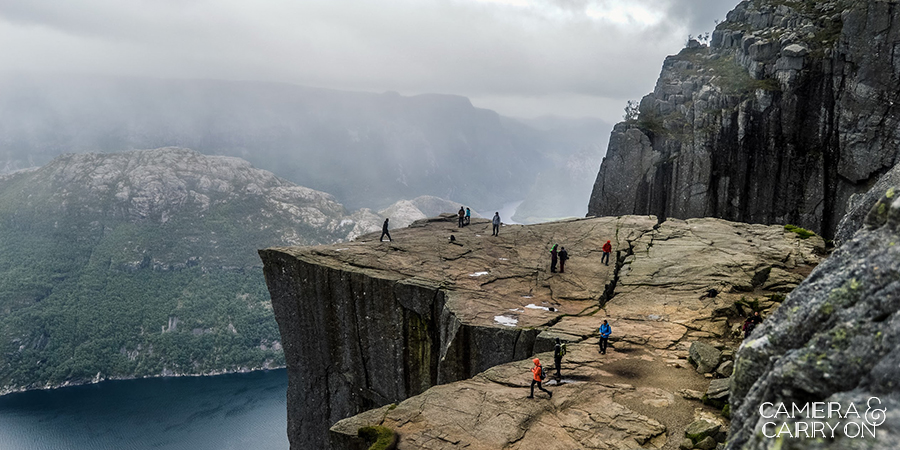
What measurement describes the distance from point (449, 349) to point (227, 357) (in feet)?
591

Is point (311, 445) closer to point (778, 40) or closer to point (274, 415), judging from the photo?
point (778, 40)

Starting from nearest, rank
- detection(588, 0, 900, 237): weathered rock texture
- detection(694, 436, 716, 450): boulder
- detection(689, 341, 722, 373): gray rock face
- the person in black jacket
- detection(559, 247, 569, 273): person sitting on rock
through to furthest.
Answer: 1. detection(694, 436, 716, 450): boulder
2. the person in black jacket
3. detection(689, 341, 722, 373): gray rock face
4. detection(559, 247, 569, 273): person sitting on rock
5. detection(588, 0, 900, 237): weathered rock texture

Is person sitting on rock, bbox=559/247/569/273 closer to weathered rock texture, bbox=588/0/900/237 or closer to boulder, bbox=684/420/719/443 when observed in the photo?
boulder, bbox=684/420/719/443

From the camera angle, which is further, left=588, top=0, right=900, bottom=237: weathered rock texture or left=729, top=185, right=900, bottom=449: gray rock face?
left=588, top=0, right=900, bottom=237: weathered rock texture

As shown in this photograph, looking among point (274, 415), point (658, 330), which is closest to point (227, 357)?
point (274, 415)

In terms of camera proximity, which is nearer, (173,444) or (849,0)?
(849,0)

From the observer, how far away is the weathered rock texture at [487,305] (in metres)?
22.0

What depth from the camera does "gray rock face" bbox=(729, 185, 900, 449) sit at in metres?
6.38

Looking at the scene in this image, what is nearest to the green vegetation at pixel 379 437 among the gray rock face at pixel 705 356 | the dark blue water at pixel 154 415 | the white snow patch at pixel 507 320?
the white snow patch at pixel 507 320

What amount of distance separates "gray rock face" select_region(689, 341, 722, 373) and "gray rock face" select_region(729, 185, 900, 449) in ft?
35.0

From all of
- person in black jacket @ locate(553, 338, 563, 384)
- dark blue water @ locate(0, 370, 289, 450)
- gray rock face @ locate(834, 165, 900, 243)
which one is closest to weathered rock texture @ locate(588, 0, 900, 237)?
gray rock face @ locate(834, 165, 900, 243)

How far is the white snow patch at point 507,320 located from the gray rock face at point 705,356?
313 inches

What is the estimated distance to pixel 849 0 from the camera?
54.9 meters

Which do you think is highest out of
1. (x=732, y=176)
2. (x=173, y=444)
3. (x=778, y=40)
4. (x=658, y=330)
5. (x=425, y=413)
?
(x=778, y=40)
